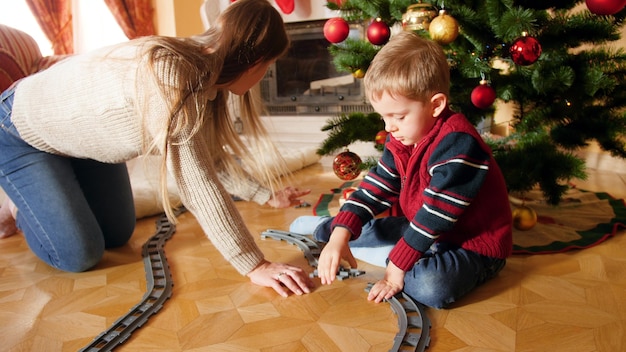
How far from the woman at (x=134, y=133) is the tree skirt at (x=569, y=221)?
62 centimetres

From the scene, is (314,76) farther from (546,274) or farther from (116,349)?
(116,349)

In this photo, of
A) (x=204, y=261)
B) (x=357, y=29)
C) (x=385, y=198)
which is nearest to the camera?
(x=385, y=198)

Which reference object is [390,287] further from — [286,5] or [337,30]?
[286,5]

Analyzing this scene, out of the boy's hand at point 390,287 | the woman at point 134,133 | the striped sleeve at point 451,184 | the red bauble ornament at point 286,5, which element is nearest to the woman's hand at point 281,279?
the woman at point 134,133

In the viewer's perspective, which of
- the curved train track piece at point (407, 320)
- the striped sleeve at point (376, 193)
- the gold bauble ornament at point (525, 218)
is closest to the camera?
the curved train track piece at point (407, 320)

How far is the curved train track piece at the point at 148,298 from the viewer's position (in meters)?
0.86

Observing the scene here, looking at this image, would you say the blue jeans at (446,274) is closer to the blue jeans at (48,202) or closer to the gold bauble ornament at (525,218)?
the gold bauble ornament at (525,218)

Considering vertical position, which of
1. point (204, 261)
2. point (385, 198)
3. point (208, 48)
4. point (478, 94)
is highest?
point (208, 48)

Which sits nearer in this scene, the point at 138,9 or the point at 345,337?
the point at 345,337

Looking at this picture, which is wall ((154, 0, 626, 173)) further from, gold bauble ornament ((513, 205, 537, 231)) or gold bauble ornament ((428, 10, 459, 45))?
gold bauble ornament ((428, 10, 459, 45))

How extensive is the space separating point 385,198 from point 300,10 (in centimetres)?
202

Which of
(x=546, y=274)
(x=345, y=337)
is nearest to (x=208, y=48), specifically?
(x=345, y=337)

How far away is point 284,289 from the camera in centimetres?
102

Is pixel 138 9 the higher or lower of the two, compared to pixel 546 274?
higher
